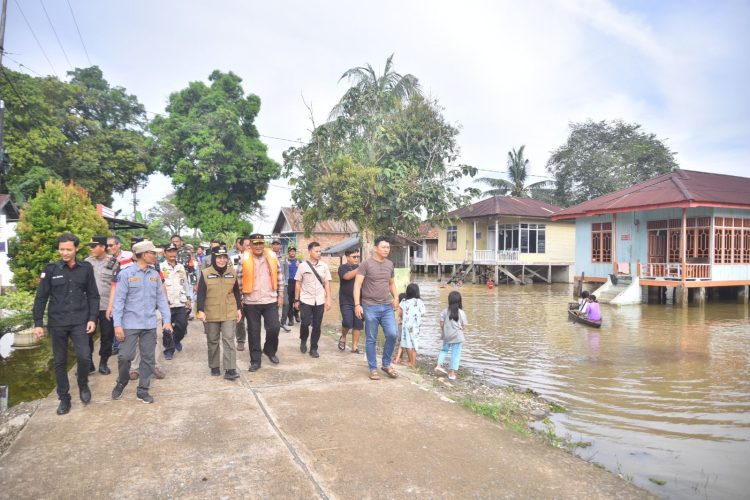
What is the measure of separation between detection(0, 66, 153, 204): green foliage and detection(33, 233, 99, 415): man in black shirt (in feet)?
72.4

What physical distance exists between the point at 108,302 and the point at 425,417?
4264 millimetres

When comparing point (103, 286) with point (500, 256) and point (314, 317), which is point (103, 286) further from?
point (500, 256)

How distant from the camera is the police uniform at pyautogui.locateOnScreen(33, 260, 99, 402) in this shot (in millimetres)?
4781

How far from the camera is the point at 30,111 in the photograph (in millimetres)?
25469

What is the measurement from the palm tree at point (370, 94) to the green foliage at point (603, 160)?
64.2 ft

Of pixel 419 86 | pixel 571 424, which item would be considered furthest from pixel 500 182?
pixel 571 424

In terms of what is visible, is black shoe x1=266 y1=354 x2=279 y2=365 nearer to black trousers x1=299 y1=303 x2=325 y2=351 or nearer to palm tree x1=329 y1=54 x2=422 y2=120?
black trousers x1=299 y1=303 x2=325 y2=351

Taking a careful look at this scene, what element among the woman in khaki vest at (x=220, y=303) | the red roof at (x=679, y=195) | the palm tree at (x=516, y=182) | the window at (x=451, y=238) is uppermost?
the palm tree at (x=516, y=182)

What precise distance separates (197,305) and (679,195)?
18275 mm

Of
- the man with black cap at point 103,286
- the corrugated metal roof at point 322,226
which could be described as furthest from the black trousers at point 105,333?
the corrugated metal roof at point 322,226

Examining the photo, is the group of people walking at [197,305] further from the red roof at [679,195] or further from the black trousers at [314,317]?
the red roof at [679,195]

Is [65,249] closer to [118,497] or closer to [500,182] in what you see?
[118,497]

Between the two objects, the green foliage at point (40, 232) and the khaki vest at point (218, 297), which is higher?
the green foliage at point (40, 232)

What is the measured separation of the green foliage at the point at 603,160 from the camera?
38.1 meters
